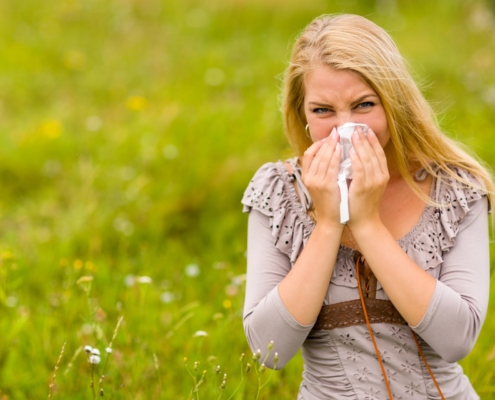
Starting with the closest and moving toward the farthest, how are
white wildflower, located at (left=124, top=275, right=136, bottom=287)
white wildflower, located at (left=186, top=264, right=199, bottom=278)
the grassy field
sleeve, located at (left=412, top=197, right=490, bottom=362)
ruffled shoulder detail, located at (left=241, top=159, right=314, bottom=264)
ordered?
sleeve, located at (left=412, top=197, right=490, bottom=362), ruffled shoulder detail, located at (left=241, top=159, right=314, bottom=264), the grassy field, white wildflower, located at (left=124, top=275, right=136, bottom=287), white wildflower, located at (left=186, top=264, right=199, bottom=278)

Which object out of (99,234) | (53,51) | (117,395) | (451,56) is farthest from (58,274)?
(451,56)

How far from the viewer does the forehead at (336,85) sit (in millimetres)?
1775

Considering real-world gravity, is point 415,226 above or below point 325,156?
below

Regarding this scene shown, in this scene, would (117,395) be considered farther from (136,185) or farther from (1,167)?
(1,167)

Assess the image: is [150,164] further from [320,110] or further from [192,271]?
[320,110]

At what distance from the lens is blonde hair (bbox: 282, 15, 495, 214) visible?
5.85 feet

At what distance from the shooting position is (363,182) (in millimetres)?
1704

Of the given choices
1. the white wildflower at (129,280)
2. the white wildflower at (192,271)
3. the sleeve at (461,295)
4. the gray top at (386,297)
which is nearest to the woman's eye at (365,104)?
the gray top at (386,297)

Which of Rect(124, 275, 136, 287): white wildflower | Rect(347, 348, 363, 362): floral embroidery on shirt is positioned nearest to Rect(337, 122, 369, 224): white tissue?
Rect(347, 348, 363, 362): floral embroidery on shirt

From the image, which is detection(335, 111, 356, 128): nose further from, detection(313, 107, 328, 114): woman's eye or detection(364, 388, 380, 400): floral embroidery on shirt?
detection(364, 388, 380, 400): floral embroidery on shirt

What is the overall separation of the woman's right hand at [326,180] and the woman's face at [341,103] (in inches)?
2.8

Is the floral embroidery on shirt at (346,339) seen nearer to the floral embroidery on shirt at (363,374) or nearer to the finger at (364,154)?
the floral embroidery on shirt at (363,374)

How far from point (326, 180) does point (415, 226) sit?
360 mm

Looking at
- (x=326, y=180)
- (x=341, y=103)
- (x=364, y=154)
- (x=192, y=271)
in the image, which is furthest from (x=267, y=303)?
(x=192, y=271)
